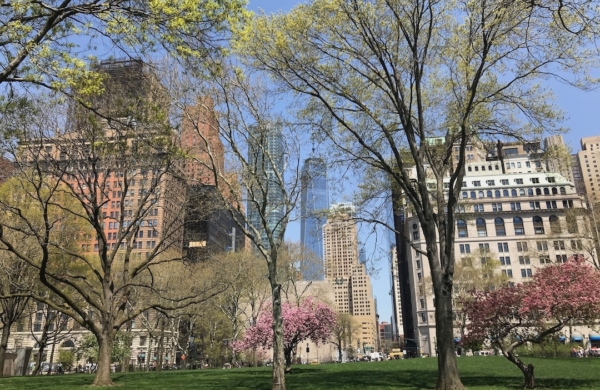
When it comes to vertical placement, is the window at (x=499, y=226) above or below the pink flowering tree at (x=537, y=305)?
above

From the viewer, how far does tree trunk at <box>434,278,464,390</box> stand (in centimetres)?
1188

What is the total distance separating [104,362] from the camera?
53.9 ft

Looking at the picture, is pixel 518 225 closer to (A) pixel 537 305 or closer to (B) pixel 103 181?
(A) pixel 537 305

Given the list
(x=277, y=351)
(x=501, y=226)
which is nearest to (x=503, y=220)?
(x=501, y=226)

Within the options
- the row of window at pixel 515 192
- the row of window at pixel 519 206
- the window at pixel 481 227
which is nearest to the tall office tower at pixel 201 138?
the row of window at pixel 519 206

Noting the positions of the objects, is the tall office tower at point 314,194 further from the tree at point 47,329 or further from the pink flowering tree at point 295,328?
the tree at point 47,329

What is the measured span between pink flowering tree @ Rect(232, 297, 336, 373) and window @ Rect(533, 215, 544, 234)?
64727mm

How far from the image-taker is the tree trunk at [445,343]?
11883 millimetres

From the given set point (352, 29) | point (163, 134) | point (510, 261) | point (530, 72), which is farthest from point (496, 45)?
point (510, 261)

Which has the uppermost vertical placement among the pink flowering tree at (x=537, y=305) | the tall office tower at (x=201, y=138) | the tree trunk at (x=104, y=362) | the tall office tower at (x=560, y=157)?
the tall office tower at (x=201, y=138)

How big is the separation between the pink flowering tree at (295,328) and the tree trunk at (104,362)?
11.8 m

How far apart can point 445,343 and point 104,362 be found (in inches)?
493

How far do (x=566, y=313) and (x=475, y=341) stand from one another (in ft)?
9.54

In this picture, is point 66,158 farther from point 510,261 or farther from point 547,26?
point 510,261
